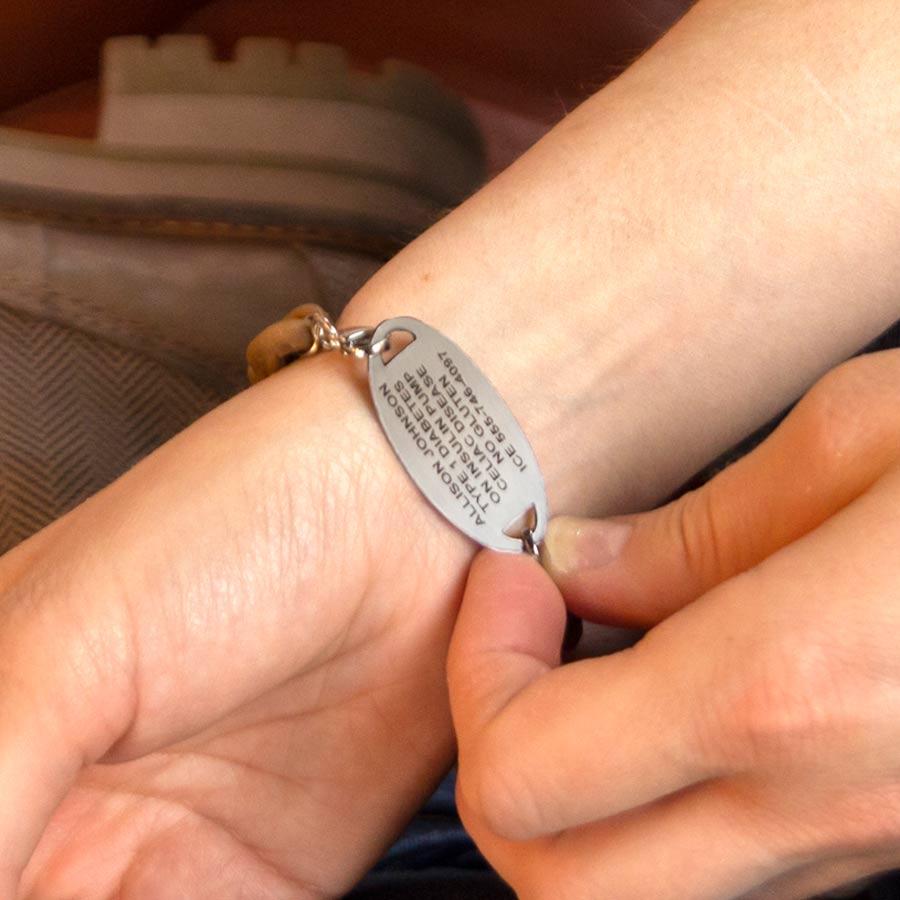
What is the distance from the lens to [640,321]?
77 centimetres

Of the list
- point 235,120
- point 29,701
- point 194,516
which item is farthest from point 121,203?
point 29,701

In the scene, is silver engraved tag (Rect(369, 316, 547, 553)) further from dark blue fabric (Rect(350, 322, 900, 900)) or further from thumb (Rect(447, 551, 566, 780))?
dark blue fabric (Rect(350, 322, 900, 900))

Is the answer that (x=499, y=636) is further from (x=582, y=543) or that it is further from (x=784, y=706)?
(x=784, y=706)

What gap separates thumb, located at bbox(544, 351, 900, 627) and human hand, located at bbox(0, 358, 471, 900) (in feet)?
0.35

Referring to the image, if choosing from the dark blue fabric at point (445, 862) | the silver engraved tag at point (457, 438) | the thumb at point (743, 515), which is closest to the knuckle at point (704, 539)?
the thumb at point (743, 515)

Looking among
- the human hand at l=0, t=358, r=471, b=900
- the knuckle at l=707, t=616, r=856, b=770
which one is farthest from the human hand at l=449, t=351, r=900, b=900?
the human hand at l=0, t=358, r=471, b=900

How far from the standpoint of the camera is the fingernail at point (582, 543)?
69cm

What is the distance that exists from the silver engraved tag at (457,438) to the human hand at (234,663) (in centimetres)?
2

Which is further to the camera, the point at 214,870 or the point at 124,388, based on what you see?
the point at 124,388

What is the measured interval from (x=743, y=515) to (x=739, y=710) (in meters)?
0.17

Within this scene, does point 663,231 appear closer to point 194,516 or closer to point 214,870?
point 194,516

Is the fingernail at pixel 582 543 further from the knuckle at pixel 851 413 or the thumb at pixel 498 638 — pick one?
the knuckle at pixel 851 413

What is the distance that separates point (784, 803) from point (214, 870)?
0.43 meters

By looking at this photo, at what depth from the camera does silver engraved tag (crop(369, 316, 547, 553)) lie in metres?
0.70
